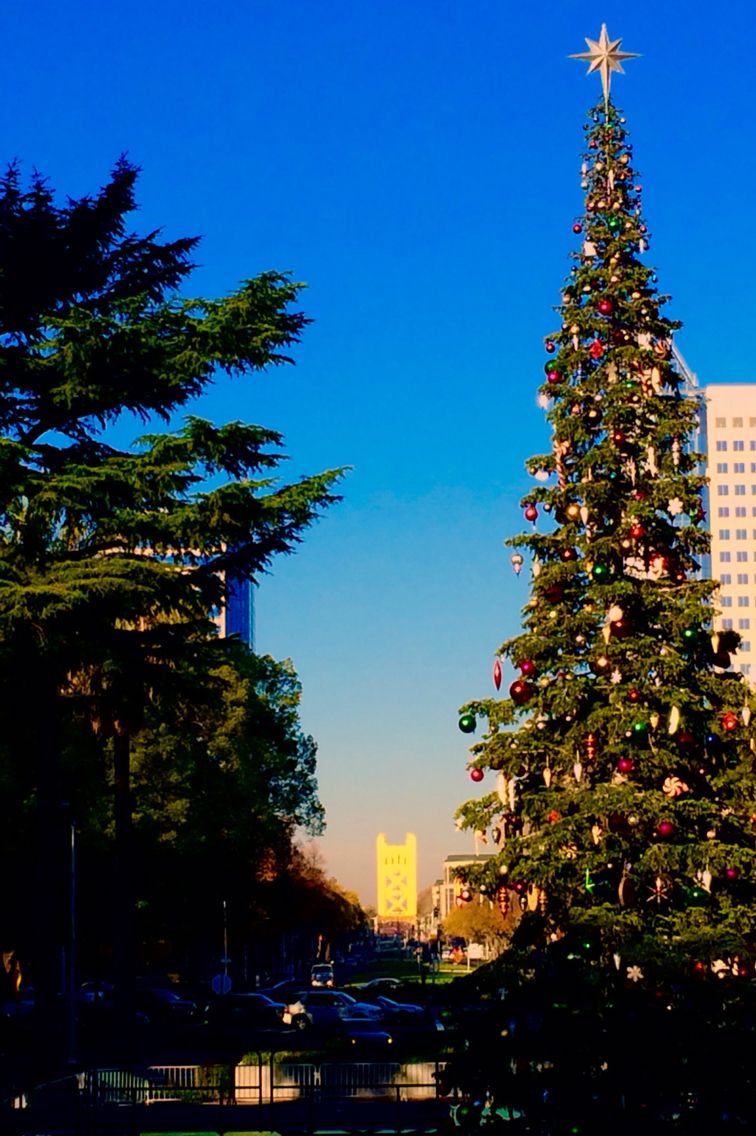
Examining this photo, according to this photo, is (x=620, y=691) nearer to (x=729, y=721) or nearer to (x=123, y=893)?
(x=729, y=721)

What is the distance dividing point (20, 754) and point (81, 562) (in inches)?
264

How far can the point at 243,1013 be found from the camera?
189ft

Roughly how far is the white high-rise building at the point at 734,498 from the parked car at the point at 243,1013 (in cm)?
12618

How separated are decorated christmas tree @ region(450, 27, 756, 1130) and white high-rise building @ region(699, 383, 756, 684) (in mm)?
152381

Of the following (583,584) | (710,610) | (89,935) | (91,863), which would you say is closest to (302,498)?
(583,584)

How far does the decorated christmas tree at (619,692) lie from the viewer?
26062 mm

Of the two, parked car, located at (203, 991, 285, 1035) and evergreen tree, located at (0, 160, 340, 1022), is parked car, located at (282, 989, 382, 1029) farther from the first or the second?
evergreen tree, located at (0, 160, 340, 1022)

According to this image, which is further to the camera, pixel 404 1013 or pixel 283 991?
pixel 283 991

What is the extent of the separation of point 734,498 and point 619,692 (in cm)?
16482

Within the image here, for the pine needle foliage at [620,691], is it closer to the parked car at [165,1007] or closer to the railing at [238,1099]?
the railing at [238,1099]

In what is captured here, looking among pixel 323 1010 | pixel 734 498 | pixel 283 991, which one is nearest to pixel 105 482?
pixel 323 1010

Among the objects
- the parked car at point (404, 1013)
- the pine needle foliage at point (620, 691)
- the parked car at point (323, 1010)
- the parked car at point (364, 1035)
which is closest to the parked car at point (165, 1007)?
the parked car at point (323, 1010)

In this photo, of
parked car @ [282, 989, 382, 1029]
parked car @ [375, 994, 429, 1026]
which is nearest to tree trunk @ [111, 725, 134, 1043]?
parked car @ [282, 989, 382, 1029]

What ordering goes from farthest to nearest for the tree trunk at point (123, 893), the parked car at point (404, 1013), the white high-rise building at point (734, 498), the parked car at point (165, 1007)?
1. the white high-rise building at point (734, 498)
2. the parked car at point (165, 1007)
3. the parked car at point (404, 1013)
4. the tree trunk at point (123, 893)
